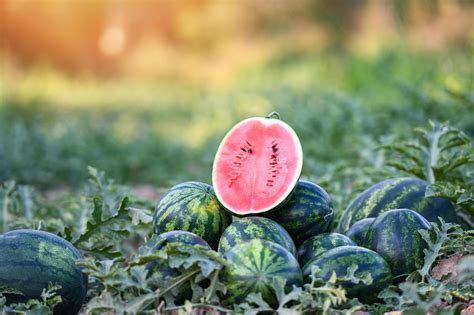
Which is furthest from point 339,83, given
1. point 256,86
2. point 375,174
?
point 375,174

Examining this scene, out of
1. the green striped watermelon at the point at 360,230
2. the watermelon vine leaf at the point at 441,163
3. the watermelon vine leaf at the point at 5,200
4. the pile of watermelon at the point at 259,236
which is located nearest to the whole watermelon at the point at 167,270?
the pile of watermelon at the point at 259,236

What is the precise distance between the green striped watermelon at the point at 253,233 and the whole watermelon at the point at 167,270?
0.09 metres

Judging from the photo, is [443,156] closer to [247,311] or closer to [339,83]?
[247,311]

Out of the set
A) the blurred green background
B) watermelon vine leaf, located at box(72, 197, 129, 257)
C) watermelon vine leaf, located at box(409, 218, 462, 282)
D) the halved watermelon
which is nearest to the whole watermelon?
the halved watermelon

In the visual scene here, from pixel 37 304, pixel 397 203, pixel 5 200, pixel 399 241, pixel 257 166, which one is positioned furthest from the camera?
pixel 5 200

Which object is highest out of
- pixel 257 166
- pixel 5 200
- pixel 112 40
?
pixel 257 166

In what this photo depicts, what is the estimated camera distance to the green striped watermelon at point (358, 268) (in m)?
2.45

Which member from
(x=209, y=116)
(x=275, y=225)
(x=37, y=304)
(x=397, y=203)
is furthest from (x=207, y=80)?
(x=37, y=304)

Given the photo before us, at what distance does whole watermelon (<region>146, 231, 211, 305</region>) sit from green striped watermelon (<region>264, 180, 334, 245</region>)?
366 millimetres

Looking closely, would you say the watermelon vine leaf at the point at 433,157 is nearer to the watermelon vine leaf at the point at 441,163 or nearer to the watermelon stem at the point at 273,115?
the watermelon vine leaf at the point at 441,163

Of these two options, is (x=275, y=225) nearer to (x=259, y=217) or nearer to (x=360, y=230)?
(x=259, y=217)

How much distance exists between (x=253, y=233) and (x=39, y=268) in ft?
2.53

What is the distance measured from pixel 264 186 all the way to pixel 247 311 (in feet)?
2.11

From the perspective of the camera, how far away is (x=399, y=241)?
2713mm
